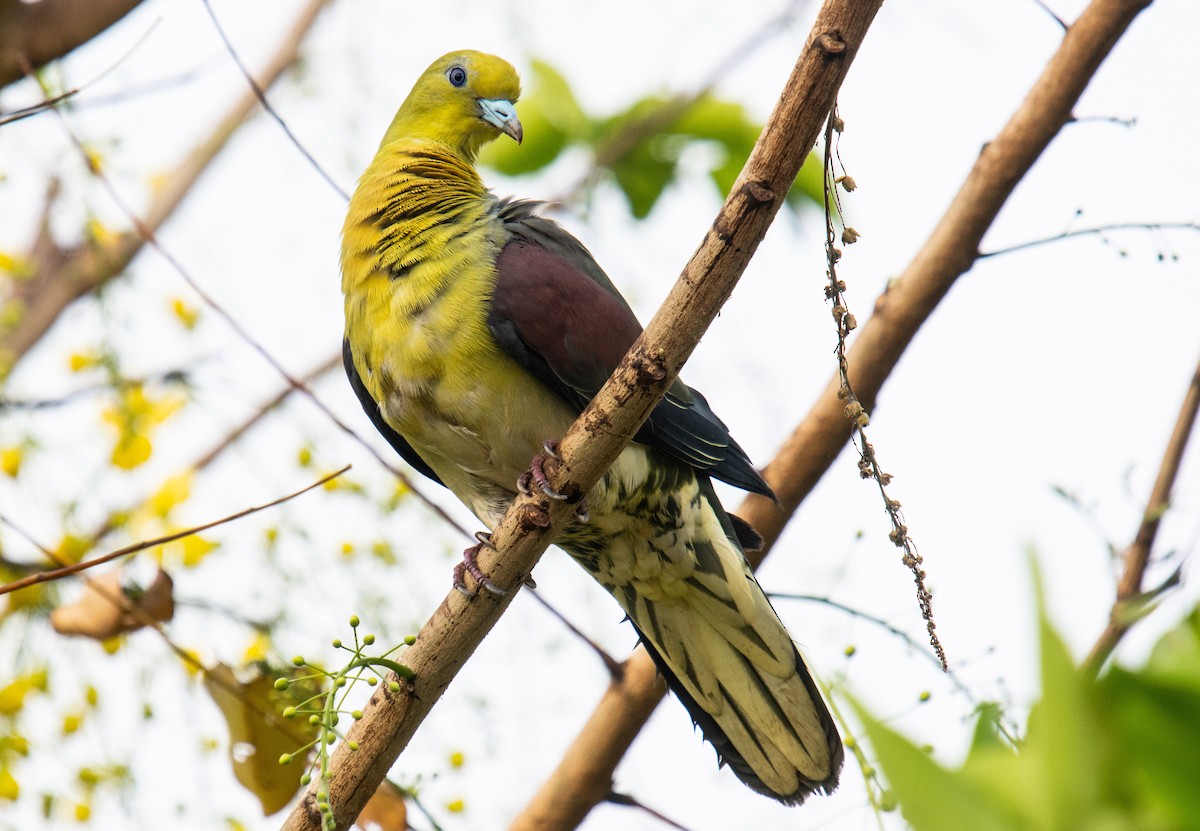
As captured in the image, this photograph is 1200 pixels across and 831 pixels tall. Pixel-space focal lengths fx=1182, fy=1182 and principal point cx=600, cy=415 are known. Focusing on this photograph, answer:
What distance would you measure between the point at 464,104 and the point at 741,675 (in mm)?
1630

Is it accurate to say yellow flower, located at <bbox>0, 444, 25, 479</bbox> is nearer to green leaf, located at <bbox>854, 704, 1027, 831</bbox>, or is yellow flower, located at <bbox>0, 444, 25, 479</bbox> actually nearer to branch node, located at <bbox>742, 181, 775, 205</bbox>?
branch node, located at <bbox>742, 181, 775, 205</bbox>

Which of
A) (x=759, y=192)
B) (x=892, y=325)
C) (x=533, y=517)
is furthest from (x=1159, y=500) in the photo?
(x=533, y=517)

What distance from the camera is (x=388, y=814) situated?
1.97m

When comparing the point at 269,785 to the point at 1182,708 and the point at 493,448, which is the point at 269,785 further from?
the point at 1182,708

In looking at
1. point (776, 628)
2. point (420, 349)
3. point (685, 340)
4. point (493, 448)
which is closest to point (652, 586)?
point (776, 628)

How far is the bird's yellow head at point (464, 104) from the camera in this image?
3.09 metres

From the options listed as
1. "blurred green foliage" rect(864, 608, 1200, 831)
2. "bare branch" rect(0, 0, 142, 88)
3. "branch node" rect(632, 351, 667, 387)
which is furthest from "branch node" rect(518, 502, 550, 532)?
"bare branch" rect(0, 0, 142, 88)

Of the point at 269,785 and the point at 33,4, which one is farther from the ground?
the point at 33,4

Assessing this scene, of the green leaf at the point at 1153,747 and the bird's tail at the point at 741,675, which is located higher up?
the bird's tail at the point at 741,675

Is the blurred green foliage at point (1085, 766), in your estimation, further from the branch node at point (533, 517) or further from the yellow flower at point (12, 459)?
the yellow flower at point (12, 459)

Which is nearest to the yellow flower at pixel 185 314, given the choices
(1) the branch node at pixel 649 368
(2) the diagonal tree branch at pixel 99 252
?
(2) the diagonal tree branch at pixel 99 252

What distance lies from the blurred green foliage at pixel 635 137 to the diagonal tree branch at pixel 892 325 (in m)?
0.65

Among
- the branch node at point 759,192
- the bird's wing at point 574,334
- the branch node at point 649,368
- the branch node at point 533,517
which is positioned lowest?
the branch node at point 533,517

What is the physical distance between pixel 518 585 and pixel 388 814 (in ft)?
1.51
